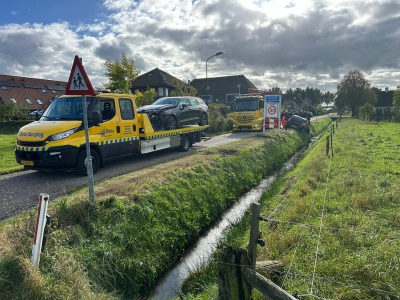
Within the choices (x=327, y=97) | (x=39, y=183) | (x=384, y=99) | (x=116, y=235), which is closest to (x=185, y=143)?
(x=39, y=183)

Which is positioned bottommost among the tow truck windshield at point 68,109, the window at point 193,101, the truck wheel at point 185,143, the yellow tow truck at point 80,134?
the truck wheel at point 185,143

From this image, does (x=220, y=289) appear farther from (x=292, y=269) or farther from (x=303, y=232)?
(x=303, y=232)

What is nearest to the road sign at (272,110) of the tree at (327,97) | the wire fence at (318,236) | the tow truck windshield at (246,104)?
the tow truck windshield at (246,104)

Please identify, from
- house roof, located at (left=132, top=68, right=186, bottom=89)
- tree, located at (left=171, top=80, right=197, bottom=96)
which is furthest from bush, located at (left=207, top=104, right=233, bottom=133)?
house roof, located at (left=132, top=68, right=186, bottom=89)

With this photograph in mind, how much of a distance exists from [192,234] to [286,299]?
4.26m

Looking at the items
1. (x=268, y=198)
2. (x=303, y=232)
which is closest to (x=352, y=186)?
(x=268, y=198)

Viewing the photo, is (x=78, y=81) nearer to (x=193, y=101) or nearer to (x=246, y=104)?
(x=193, y=101)

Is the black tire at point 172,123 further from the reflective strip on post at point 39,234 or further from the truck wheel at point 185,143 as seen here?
the reflective strip on post at point 39,234

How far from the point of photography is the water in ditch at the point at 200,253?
15.9 feet

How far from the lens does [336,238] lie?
15.0ft

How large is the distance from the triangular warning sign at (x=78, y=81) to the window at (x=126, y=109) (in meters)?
4.50

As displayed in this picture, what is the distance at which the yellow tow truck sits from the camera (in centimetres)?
739

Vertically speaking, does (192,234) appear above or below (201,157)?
below

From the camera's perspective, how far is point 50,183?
7.44 m
